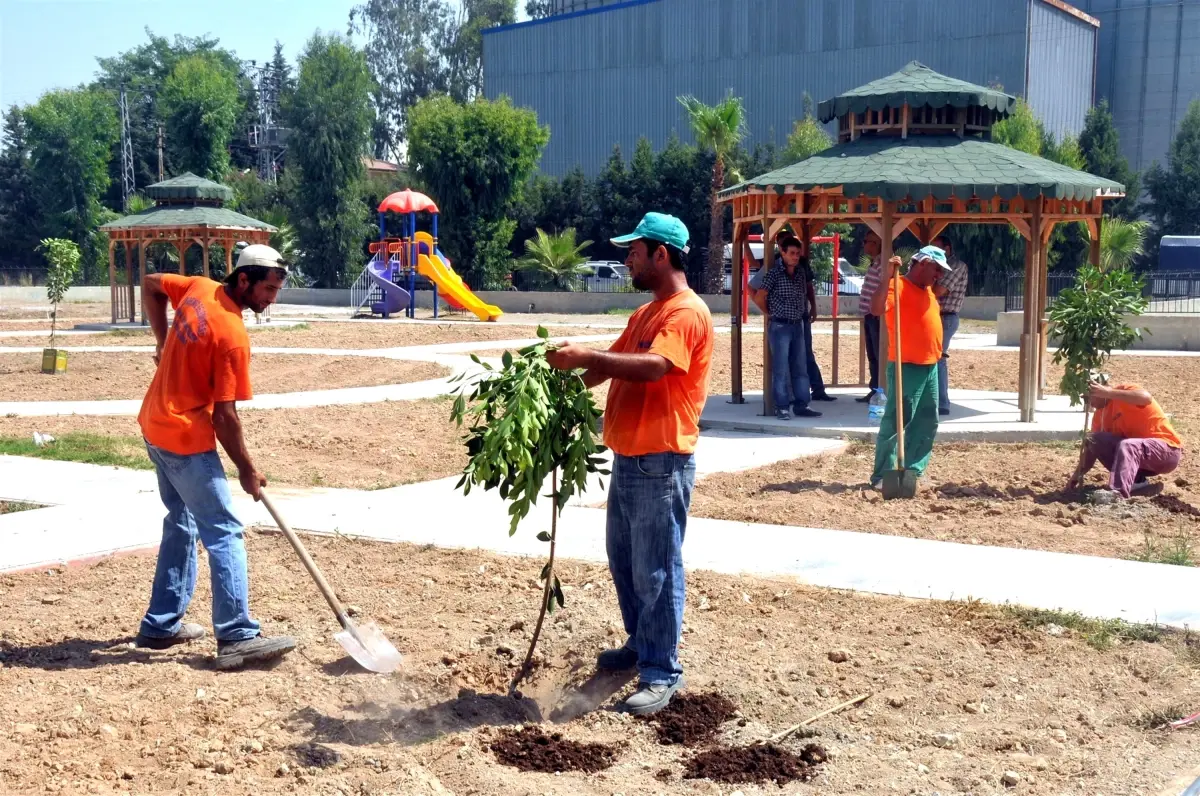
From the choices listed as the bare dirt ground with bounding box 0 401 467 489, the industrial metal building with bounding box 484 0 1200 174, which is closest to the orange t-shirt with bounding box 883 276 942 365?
the bare dirt ground with bounding box 0 401 467 489

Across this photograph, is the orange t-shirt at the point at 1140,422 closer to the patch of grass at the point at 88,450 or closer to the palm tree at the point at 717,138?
the patch of grass at the point at 88,450

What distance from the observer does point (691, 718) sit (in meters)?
4.86

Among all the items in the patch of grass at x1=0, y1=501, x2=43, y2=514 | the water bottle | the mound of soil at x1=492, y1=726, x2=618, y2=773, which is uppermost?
the water bottle

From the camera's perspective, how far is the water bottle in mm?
12359

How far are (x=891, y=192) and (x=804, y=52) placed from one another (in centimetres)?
4107

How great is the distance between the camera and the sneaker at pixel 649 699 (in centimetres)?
488

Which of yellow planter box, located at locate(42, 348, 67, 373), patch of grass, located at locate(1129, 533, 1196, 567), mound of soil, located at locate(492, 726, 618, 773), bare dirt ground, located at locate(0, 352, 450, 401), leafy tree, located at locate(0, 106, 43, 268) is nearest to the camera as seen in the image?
mound of soil, located at locate(492, 726, 618, 773)

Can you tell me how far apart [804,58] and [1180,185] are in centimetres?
1511

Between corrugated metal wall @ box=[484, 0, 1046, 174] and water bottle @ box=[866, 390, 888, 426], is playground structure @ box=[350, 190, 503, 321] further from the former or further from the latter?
water bottle @ box=[866, 390, 888, 426]

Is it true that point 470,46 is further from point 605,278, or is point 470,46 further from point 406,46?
point 605,278

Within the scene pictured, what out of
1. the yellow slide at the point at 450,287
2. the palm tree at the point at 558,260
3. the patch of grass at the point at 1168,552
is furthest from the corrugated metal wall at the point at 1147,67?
the patch of grass at the point at 1168,552

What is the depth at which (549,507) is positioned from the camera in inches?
345

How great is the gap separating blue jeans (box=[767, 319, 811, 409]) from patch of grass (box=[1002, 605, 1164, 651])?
21.8 ft

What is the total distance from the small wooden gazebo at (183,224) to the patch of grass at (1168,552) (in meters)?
26.5
